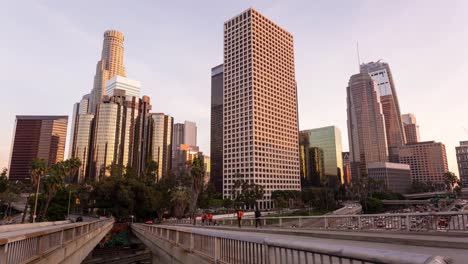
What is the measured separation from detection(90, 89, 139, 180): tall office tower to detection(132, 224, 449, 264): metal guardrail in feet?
586

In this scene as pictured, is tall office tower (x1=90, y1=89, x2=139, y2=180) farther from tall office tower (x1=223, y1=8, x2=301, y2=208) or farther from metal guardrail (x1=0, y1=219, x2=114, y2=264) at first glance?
metal guardrail (x1=0, y1=219, x2=114, y2=264)

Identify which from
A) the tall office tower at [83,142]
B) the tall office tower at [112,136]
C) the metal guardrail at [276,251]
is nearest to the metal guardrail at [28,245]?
the metal guardrail at [276,251]

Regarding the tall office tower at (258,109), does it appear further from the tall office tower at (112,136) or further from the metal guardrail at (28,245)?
the metal guardrail at (28,245)

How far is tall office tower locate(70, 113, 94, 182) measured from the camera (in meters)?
185

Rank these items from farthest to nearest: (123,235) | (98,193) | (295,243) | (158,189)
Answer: (158,189), (98,193), (123,235), (295,243)

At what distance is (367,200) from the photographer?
136m

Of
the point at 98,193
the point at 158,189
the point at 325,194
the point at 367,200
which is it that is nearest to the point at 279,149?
the point at 325,194

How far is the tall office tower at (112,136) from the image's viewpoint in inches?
7062

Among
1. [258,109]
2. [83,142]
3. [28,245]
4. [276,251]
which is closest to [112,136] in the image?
[83,142]

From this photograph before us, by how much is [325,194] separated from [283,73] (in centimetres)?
8815

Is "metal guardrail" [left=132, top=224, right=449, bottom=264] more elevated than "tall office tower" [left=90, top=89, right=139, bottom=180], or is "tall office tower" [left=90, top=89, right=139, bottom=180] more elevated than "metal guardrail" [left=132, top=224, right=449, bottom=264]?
"tall office tower" [left=90, top=89, right=139, bottom=180]

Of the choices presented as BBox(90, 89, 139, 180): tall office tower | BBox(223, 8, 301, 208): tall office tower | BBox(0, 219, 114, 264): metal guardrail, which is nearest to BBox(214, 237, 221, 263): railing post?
BBox(0, 219, 114, 264): metal guardrail

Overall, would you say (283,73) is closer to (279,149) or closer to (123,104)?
(279,149)

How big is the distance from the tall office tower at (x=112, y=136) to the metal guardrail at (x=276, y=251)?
179 metres
